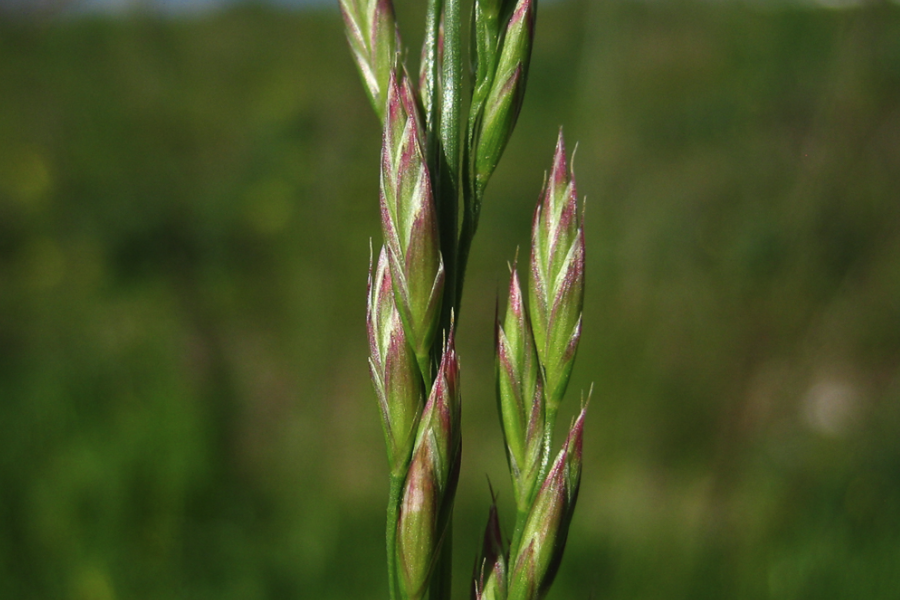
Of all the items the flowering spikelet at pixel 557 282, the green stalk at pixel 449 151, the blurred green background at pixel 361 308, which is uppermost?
the green stalk at pixel 449 151

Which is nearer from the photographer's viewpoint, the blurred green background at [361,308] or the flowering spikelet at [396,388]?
the flowering spikelet at [396,388]

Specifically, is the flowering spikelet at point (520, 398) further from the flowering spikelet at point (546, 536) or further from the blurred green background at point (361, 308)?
the blurred green background at point (361, 308)

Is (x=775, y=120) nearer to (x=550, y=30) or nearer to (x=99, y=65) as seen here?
(x=550, y=30)

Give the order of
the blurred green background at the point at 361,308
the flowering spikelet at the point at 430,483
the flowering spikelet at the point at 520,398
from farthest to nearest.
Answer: the blurred green background at the point at 361,308, the flowering spikelet at the point at 520,398, the flowering spikelet at the point at 430,483

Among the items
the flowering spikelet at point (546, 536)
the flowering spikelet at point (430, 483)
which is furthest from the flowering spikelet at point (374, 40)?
the flowering spikelet at point (546, 536)

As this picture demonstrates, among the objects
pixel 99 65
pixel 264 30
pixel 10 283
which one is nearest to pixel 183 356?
pixel 10 283

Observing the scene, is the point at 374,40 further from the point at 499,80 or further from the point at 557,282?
the point at 557,282
